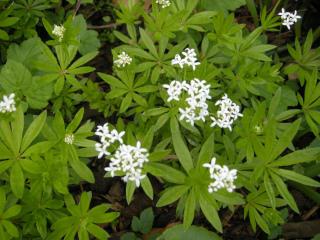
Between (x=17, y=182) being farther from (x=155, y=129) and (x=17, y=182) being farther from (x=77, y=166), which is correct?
(x=155, y=129)

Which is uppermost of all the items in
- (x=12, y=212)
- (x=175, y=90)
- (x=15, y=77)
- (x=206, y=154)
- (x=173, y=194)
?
(x=15, y=77)

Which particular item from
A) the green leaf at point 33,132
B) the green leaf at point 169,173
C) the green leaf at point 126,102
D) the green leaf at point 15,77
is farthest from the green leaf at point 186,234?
the green leaf at point 15,77

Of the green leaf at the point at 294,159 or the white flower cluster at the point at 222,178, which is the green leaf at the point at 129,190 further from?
the green leaf at the point at 294,159

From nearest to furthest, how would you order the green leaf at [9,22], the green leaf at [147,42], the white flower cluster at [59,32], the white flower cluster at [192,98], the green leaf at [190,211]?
the green leaf at [190,211] < the white flower cluster at [192,98] < the white flower cluster at [59,32] < the green leaf at [147,42] < the green leaf at [9,22]

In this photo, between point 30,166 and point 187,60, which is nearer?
point 30,166

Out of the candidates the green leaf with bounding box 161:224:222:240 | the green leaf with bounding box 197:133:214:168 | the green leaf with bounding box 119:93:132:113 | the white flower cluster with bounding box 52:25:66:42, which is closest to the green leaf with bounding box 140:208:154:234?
the green leaf with bounding box 161:224:222:240

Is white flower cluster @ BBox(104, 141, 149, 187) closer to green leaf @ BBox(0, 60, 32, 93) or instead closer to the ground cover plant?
the ground cover plant

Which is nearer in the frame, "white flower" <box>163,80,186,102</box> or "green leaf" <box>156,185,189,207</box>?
"green leaf" <box>156,185,189,207</box>

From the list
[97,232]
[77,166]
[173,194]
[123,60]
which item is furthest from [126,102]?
[97,232]

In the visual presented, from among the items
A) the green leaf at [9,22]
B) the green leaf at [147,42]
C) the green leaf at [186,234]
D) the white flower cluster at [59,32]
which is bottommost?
the green leaf at [186,234]
